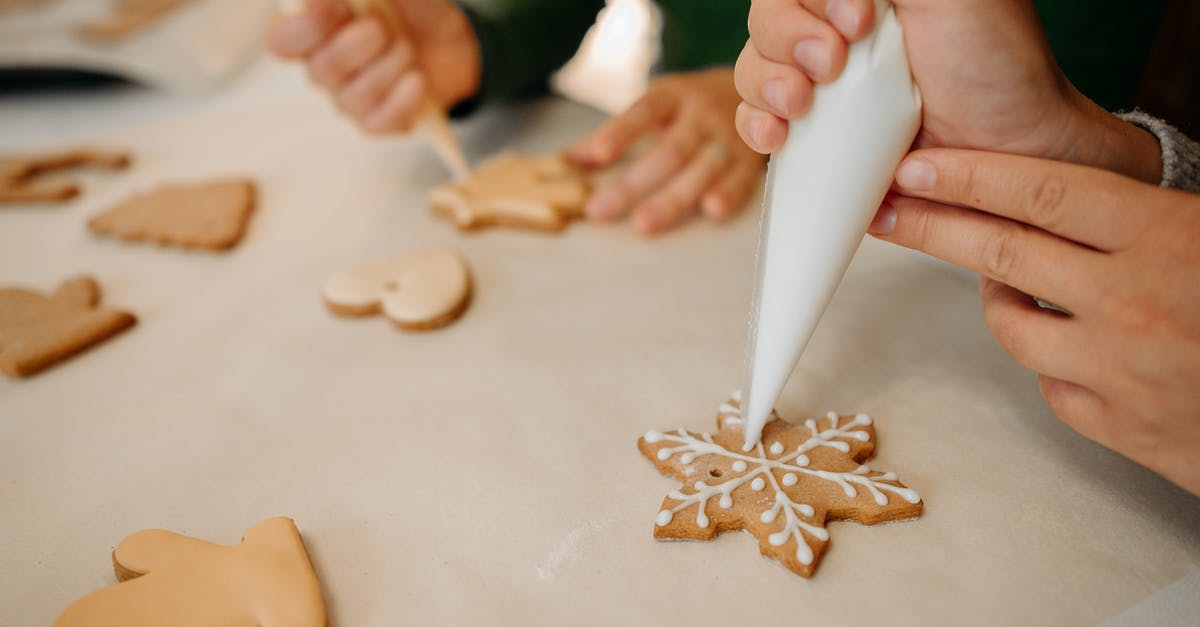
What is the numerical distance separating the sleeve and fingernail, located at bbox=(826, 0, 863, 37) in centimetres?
82

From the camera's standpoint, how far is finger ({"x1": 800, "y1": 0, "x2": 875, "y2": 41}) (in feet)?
1.76

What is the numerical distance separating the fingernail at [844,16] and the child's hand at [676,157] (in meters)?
0.49

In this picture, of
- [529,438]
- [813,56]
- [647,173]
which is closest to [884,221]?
[813,56]

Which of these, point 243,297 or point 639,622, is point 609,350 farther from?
point 243,297

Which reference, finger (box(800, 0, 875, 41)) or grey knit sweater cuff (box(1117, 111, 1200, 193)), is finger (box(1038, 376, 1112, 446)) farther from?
finger (box(800, 0, 875, 41))

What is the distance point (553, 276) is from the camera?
968mm

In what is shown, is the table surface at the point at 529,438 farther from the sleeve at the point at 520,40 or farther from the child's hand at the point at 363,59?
the sleeve at the point at 520,40

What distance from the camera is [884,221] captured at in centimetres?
66

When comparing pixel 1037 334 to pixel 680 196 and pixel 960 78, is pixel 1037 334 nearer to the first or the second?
pixel 960 78

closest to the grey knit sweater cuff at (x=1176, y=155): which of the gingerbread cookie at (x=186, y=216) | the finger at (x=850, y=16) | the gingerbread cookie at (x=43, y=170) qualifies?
the finger at (x=850, y=16)

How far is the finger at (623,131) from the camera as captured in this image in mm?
1141

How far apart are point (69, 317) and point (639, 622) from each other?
75 cm

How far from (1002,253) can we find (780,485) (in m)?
0.25

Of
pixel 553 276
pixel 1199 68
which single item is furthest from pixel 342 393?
pixel 1199 68
